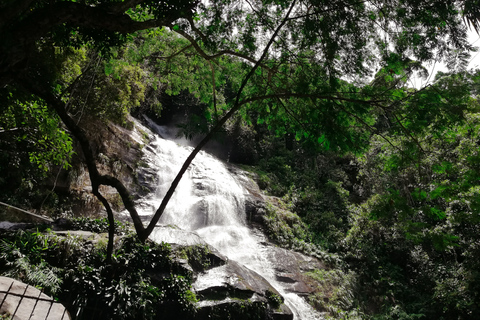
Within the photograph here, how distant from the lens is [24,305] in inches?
145

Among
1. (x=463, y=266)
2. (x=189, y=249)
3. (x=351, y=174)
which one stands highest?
(x=351, y=174)

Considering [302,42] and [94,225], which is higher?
[302,42]

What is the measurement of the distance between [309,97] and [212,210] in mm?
8464

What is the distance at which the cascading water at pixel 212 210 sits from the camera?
33.6ft

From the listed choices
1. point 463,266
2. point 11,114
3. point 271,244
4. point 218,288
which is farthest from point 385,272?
point 11,114

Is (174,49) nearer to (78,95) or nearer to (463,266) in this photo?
(78,95)

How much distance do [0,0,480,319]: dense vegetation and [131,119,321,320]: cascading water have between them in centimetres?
168

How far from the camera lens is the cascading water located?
33.6 ft

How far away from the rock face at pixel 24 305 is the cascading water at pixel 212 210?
618 centimetres

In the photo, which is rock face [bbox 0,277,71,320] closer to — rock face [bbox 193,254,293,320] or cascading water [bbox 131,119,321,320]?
rock face [bbox 193,254,293,320]

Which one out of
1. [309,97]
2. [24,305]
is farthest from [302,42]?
[24,305]

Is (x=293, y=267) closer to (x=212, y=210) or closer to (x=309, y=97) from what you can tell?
(x=212, y=210)

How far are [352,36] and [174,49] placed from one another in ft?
16.4

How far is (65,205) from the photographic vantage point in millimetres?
9305
